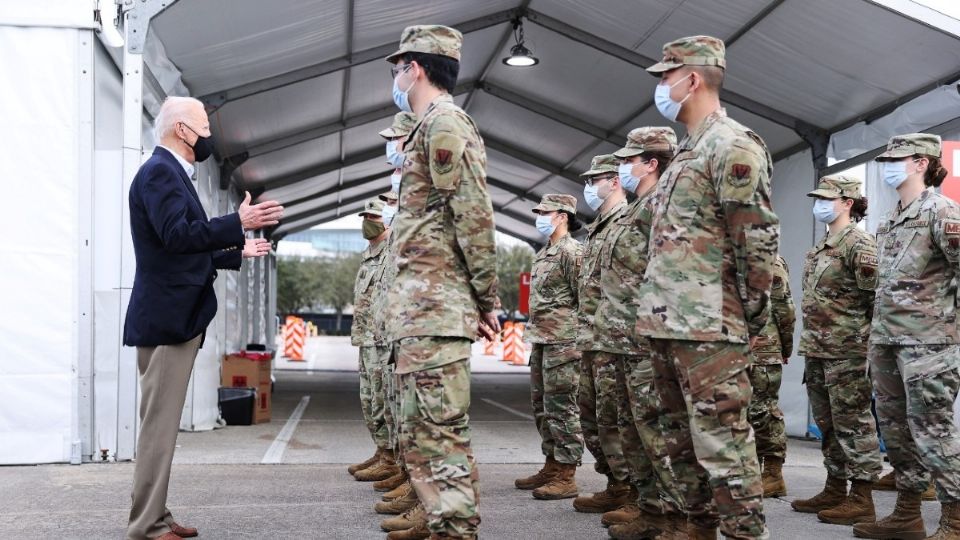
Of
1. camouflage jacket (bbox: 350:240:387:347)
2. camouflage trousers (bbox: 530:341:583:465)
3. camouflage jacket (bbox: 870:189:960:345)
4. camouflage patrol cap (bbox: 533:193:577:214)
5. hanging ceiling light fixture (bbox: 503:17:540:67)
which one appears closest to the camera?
camouflage jacket (bbox: 870:189:960:345)

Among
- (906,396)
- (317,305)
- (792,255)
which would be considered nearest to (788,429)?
(792,255)

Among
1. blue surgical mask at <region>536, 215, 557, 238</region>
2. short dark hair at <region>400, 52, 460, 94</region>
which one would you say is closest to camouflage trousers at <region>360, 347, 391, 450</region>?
blue surgical mask at <region>536, 215, 557, 238</region>

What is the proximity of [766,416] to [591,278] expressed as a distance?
5.57 ft

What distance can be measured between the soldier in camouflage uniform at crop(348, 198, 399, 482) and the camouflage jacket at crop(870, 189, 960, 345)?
3.01 meters

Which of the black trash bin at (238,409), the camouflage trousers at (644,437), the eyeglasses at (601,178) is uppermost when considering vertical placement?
the eyeglasses at (601,178)

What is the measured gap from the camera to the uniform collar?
11.3 ft

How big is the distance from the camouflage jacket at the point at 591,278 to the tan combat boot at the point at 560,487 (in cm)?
88

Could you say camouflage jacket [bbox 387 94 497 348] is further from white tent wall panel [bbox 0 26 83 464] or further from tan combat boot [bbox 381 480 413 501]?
white tent wall panel [bbox 0 26 83 464]

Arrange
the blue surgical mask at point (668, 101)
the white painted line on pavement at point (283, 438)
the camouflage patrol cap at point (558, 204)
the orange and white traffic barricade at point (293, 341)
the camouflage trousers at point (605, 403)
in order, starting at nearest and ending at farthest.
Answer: the blue surgical mask at point (668, 101), the camouflage trousers at point (605, 403), the camouflage patrol cap at point (558, 204), the white painted line on pavement at point (283, 438), the orange and white traffic barricade at point (293, 341)

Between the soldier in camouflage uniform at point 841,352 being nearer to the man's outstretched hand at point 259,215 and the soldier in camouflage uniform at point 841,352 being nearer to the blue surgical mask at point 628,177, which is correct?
the blue surgical mask at point 628,177

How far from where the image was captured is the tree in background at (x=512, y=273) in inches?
2359

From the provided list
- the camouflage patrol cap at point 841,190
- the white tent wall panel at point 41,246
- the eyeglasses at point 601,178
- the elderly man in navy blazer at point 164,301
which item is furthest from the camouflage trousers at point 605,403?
the white tent wall panel at point 41,246

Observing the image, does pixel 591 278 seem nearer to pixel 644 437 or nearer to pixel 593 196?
pixel 593 196

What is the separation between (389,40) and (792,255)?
4.83m
